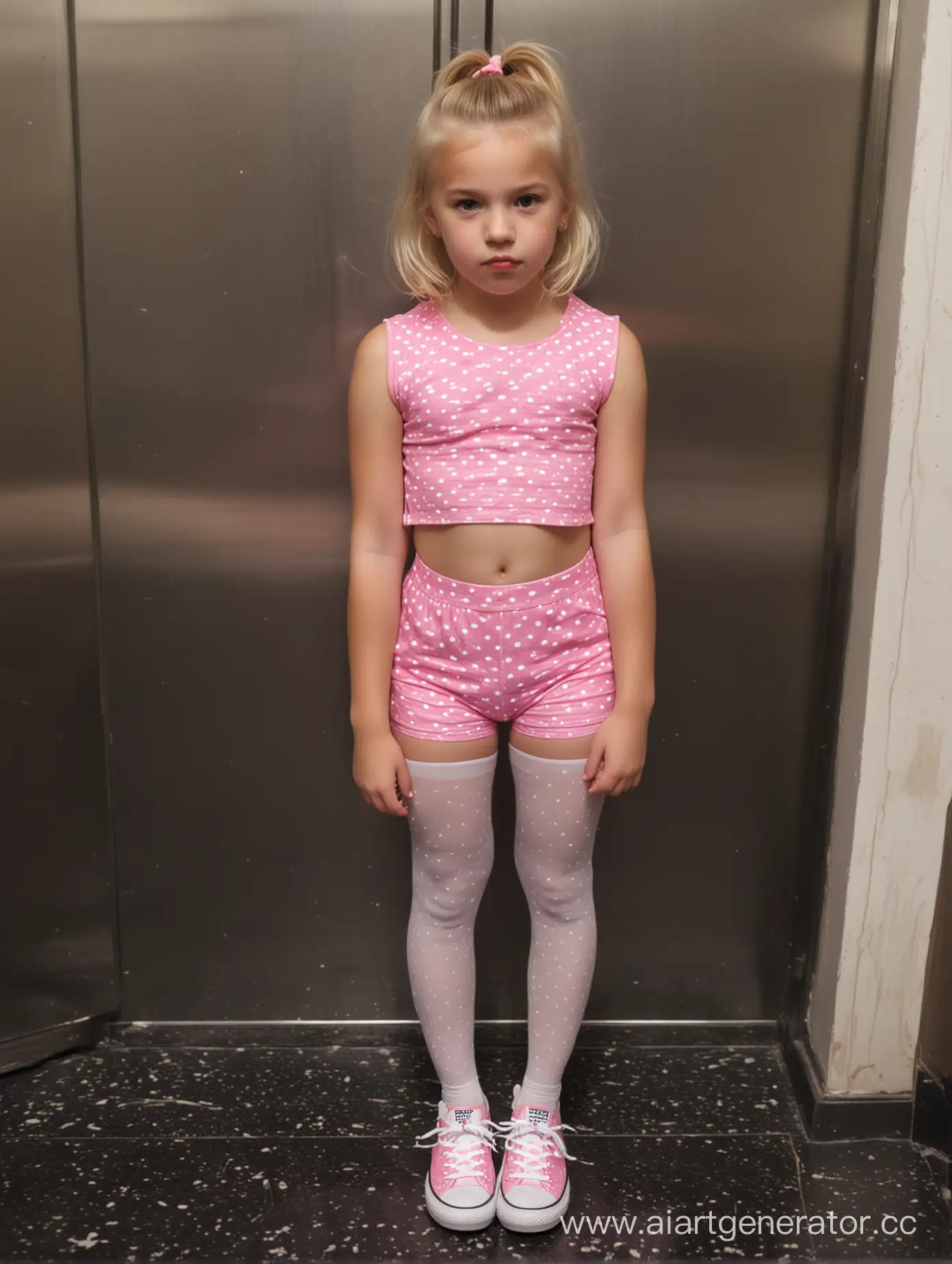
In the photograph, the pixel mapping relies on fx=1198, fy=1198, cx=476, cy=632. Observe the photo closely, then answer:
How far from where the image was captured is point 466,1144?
5.31 ft

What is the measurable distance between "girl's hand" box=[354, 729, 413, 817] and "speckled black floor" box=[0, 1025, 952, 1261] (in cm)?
55

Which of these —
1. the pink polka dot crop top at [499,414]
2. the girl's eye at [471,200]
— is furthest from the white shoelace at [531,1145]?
the girl's eye at [471,200]

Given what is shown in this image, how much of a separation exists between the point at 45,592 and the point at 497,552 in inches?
29.0

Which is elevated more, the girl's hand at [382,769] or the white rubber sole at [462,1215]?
the girl's hand at [382,769]

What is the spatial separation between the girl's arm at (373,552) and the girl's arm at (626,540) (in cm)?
Result: 26

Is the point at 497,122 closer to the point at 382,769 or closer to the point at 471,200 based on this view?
the point at 471,200

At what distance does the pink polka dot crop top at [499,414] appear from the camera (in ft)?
4.84

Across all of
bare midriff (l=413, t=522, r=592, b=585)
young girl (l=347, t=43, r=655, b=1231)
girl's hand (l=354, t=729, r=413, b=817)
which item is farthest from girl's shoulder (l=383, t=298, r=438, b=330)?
girl's hand (l=354, t=729, r=413, b=817)

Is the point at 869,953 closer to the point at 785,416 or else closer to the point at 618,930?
the point at 618,930

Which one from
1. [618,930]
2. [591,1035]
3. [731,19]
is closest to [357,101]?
[731,19]

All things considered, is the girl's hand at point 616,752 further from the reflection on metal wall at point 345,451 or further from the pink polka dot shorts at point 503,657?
the reflection on metal wall at point 345,451

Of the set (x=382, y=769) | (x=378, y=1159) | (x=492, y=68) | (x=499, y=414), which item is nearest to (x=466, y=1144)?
(x=378, y=1159)

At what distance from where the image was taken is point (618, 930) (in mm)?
1942

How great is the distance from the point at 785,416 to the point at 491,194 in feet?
1.98
